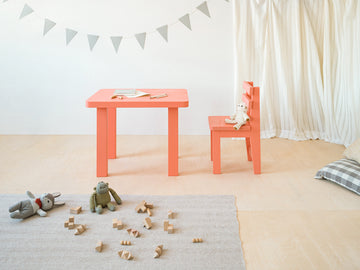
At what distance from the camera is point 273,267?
5.77ft

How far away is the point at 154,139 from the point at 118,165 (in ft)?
2.47

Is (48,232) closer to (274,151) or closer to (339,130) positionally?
(274,151)

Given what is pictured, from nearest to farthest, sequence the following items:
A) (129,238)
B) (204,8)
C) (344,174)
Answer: (129,238), (344,174), (204,8)

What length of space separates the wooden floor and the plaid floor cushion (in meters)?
0.05

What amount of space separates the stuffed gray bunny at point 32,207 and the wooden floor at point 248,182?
282 millimetres

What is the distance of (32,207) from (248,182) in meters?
1.34

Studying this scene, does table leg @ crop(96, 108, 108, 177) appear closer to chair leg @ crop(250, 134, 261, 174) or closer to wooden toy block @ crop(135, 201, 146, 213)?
wooden toy block @ crop(135, 201, 146, 213)

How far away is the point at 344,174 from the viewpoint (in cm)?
261

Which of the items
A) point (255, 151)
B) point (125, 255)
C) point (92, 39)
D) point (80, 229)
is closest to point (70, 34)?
point (92, 39)

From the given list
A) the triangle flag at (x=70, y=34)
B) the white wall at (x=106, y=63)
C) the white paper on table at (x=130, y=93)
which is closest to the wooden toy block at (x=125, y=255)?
the white paper on table at (x=130, y=93)

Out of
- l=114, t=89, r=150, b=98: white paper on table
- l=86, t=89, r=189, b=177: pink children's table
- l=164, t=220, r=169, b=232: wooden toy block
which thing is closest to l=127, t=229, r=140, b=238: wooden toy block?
l=164, t=220, r=169, b=232: wooden toy block

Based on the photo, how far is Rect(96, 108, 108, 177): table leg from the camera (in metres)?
2.77

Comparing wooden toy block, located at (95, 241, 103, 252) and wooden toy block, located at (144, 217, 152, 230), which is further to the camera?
wooden toy block, located at (144, 217, 152, 230)

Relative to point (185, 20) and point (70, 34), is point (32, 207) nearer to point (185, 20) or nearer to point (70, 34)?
point (70, 34)
